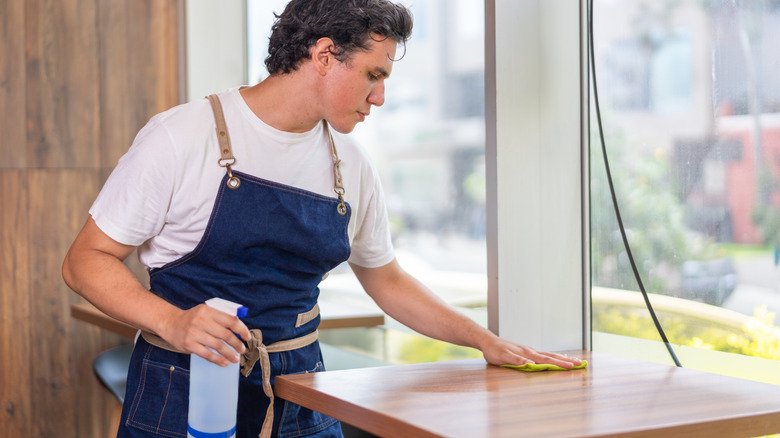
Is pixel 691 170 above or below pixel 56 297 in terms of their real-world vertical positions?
above

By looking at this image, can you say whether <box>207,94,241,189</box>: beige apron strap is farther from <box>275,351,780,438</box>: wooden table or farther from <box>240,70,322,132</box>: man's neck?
<box>275,351,780,438</box>: wooden table

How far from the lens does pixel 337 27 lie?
60.3 inches

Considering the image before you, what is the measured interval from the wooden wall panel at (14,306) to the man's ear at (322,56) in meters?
1.93

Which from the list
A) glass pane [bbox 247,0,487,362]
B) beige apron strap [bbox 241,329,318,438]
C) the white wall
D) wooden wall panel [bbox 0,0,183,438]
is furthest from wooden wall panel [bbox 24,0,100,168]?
beige apron strap [bbox 241,329,318,438]

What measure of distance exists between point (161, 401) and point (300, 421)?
0.27 meters

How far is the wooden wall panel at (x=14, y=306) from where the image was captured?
303cm

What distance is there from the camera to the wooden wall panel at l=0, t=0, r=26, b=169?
3.02m

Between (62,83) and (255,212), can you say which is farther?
(62,83)

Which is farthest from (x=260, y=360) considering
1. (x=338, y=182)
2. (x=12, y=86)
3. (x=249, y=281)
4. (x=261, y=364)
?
(x=12, y=86)

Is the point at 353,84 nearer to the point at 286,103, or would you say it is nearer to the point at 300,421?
the point at 286,103

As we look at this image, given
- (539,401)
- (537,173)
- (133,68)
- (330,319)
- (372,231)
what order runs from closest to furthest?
(539,401), (372,231), (537,173), (330,319), (133,68)

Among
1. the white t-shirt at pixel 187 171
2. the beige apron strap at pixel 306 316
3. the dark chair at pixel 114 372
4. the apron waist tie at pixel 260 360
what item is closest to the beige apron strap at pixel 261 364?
the apron waist tie at pixel 260 360

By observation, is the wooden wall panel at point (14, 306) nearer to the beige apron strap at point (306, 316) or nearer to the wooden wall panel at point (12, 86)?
the wooden wall panel at point (12, 86)

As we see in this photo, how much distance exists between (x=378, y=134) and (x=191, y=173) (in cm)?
156
